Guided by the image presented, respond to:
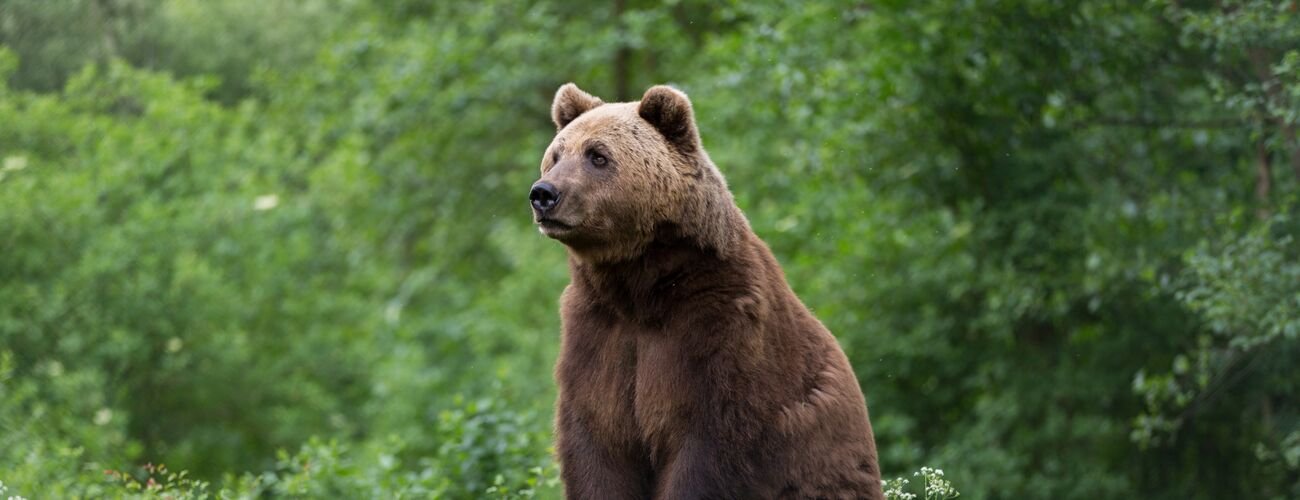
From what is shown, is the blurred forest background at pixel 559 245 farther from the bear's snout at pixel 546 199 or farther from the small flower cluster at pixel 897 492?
the bear's snout at pixel 546 199

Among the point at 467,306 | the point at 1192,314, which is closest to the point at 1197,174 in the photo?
the point at 1192,314

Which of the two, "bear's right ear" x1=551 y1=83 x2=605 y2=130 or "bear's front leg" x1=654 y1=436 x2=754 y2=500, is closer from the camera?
"bear's front leg" x1=654 y1=436 x2=754 y2=500

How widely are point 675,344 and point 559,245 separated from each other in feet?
42.3

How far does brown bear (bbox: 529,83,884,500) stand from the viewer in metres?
4.97

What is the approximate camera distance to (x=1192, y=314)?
43.2ft

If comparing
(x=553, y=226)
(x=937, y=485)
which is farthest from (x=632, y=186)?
(x=937, y=485)

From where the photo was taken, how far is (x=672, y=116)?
5281 mm

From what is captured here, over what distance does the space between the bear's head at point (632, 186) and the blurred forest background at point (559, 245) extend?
272cm

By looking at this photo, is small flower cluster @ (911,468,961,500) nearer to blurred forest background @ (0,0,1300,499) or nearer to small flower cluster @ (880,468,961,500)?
small flower cluster @ (880,468,961,500)

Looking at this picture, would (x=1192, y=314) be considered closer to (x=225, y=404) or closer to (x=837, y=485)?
(x=837, y=485)

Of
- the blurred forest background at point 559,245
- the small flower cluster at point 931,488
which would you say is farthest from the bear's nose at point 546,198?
the blurred forest background at point 559,245

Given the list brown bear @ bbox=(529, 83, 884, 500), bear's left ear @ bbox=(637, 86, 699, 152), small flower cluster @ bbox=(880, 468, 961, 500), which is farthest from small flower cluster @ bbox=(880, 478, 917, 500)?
bear's left ear @ bbox=(637, 86, 699, 152)

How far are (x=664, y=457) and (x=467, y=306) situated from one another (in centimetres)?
1715

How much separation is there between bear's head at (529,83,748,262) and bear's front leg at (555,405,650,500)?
0.68 metres
